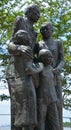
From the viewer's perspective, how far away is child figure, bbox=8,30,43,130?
648cm

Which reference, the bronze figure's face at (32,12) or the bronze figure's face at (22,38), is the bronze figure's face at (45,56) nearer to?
the bronze figure's face at (22,38)

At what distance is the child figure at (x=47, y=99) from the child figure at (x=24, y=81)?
0.55ft

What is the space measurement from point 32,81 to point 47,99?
41 cm

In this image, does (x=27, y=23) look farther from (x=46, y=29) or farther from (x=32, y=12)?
(x=46, y=29)

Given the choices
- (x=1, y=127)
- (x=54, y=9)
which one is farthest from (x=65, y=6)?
(x=1, y=127)

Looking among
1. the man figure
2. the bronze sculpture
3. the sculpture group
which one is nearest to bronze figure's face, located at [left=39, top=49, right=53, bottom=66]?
the sculpture group

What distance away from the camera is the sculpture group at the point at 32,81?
21.5ft

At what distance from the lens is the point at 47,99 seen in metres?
6.85

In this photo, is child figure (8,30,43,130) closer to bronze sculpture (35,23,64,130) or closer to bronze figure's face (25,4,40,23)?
bronze sculpture (35,23,64,130)

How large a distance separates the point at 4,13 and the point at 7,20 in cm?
42

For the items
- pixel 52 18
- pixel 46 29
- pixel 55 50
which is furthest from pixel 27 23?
pixel 52 18

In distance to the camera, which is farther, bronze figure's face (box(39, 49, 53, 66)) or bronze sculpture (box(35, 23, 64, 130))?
bronze sculpture (box(35, 23, 64, 130))

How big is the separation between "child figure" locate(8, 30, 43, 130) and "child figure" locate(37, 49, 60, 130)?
17 cm

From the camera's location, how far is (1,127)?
46.2 ft
